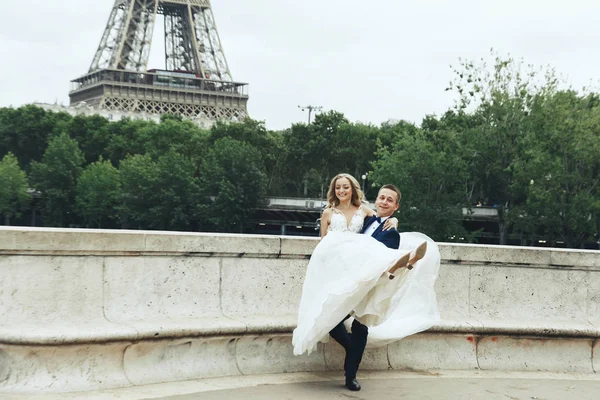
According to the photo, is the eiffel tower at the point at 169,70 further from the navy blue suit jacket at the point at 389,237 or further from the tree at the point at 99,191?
the navy blue suit jacket at the point at 389,237

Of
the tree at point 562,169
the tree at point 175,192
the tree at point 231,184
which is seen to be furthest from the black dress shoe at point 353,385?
the tree at point 175,192

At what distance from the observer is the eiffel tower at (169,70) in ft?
357

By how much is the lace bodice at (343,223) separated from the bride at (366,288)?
2cm

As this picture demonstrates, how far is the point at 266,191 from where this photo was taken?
7931 centimetres

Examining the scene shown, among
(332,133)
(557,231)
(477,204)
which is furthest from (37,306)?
(332,133)

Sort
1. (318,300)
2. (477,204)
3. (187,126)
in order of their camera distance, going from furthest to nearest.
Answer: (187,126) → (477,204) → (318,300)

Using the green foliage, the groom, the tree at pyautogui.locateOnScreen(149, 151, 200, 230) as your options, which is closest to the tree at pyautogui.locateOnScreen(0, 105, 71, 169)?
the green foliage

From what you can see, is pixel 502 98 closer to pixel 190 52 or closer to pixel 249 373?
pixel 249 373

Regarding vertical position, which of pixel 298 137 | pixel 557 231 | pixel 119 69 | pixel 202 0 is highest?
pixel 202 0

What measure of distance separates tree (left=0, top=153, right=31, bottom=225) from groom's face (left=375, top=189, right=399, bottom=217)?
7667 centimetres

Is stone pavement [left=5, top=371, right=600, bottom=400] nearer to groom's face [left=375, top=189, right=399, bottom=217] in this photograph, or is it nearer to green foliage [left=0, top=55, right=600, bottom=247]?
groom's face [left=375, top=189, right=399, bottom=217]

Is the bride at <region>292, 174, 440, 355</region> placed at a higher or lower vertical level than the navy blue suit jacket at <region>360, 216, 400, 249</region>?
lower

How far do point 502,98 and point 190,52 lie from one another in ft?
219

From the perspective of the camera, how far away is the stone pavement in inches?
274
